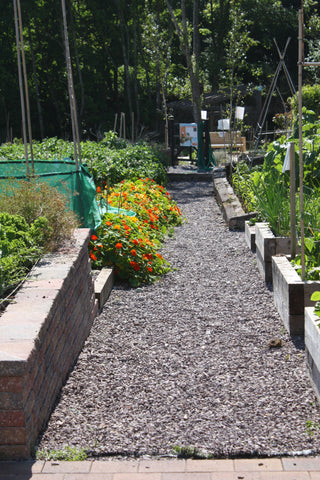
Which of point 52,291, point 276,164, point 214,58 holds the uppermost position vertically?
point 214,58

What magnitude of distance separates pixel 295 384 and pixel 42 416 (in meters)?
1.52

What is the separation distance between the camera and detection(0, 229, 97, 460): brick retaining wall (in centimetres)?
294

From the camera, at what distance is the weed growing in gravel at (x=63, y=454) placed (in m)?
3.07

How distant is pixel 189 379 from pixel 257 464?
1067mm

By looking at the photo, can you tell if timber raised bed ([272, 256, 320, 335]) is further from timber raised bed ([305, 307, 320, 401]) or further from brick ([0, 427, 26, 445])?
brick ([0, 427, 26, 445])

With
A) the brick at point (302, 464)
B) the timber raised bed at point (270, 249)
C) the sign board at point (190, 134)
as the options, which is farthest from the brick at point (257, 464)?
the sign board at point (190, 134)

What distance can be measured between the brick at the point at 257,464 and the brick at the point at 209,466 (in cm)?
4

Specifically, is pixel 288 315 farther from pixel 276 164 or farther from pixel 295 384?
pixel 276 164

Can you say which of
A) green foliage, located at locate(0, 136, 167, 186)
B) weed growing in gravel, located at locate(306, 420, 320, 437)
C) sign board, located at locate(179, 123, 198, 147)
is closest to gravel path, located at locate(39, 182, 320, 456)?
weed growing in gravel, located at locate(306, 420, 320, 437)

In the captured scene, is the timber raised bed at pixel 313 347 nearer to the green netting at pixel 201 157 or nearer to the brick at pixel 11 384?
the brick at pixel 11 384

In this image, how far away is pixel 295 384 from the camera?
12.6ft

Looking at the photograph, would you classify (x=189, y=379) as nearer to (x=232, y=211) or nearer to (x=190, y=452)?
(x=190, y=452)

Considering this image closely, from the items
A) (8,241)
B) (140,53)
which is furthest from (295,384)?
(140,53)

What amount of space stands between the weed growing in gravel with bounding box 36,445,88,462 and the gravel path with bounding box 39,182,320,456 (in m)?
0.07
